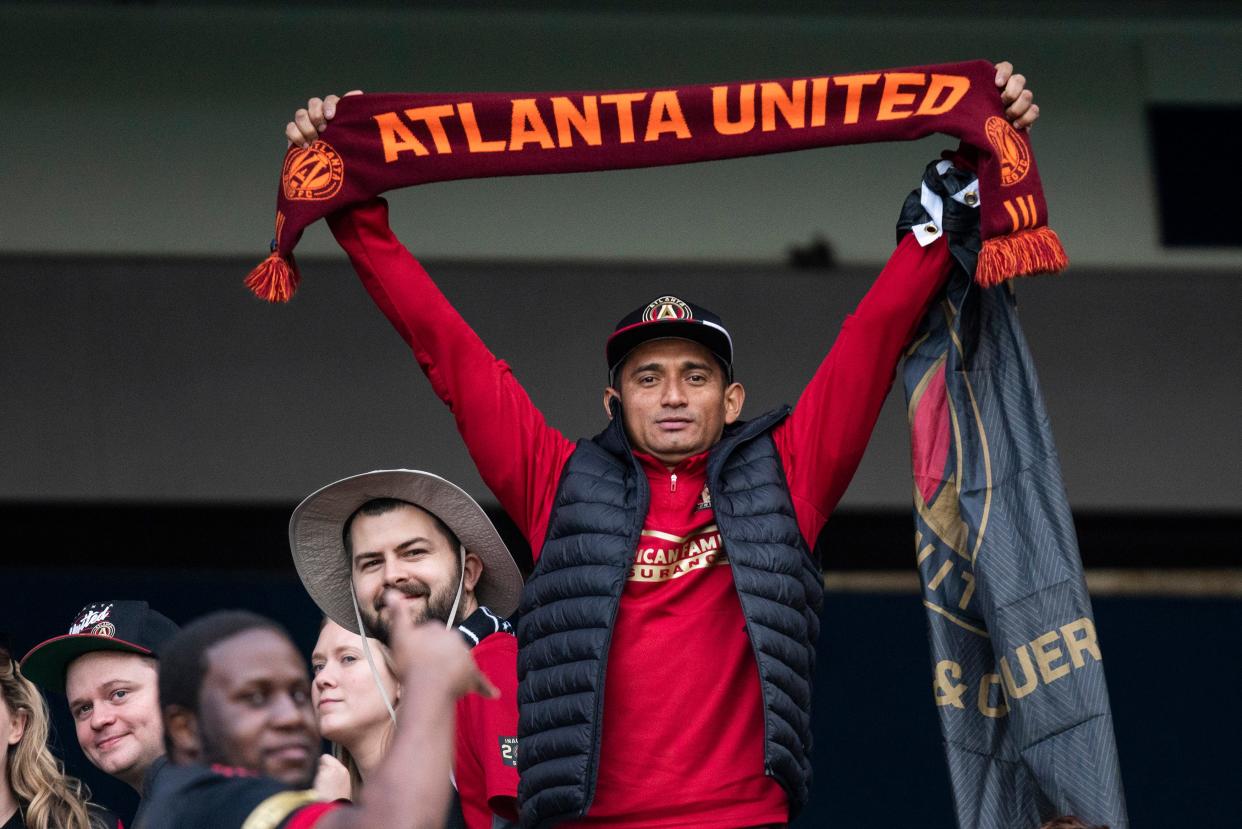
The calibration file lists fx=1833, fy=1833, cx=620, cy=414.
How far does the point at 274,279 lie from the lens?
3383 millimetres

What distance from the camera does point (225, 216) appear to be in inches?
263

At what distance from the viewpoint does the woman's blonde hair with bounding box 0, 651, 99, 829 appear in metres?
3.61

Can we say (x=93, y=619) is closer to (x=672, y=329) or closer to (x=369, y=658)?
(x=369, y=658)

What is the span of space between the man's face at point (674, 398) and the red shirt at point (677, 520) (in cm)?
4

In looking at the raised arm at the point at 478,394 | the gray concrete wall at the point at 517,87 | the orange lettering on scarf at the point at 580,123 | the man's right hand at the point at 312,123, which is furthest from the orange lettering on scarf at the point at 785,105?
the gray concrete wall at the point at 517,87

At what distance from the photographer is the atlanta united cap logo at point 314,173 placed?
3.38 meters

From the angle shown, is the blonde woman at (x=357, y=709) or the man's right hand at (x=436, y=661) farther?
the blonde woman at (x=357, y=709)

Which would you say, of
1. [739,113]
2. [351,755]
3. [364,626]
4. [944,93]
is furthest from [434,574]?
[944,93]

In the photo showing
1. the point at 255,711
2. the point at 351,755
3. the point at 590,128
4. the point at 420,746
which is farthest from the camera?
the point at 351,755

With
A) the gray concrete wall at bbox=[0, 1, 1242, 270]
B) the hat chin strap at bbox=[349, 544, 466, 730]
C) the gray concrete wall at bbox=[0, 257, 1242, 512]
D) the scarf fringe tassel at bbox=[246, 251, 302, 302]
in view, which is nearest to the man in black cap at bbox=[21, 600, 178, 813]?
the hat chin strap at bbox=[349, 544, 466, 730]

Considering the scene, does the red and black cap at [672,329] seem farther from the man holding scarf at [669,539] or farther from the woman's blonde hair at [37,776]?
the woman's blonde hair at [37,776]

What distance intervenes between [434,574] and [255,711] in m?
1.19

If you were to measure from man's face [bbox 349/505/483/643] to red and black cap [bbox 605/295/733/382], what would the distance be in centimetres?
51

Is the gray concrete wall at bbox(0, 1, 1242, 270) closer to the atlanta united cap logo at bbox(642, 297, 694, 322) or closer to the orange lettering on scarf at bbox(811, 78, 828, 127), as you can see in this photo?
the orange lettering on scarf at bbox(811, 78, 828, 127)
